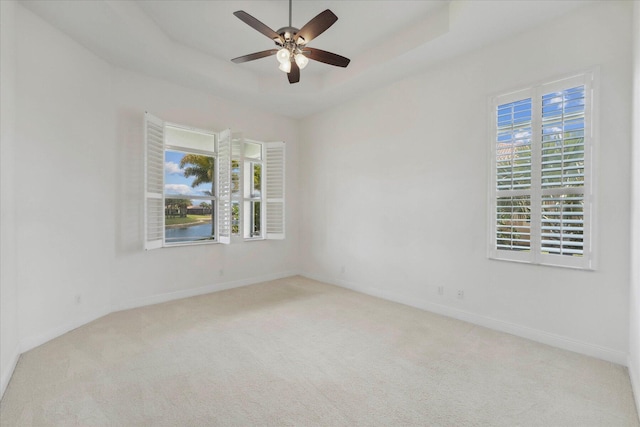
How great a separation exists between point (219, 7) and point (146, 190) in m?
2.39

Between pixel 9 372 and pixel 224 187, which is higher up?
pixel 224 187

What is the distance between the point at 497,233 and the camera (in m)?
3.35

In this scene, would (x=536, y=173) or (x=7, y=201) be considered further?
(x=536, y=173)

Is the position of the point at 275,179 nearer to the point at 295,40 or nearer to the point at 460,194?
the point at 295,40

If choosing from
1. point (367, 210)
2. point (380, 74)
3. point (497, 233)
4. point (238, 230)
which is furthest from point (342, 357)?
point (380, 74)

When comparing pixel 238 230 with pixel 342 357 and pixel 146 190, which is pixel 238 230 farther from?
pixel 342 357

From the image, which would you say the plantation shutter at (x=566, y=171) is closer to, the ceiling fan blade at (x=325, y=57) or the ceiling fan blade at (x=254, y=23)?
the ceiling fan blade at (x=325, y=57)

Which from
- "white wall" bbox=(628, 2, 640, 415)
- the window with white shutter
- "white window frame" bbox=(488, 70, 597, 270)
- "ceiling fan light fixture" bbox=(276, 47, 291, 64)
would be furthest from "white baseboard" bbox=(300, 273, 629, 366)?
"ceiling fan light fixture" bbox=(276, 47, 291, 64)

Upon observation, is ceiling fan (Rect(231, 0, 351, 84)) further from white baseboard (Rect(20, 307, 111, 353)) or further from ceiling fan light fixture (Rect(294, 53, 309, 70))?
white baseboard (Rect(20, 307, 111, 353))

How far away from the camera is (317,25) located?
250cm

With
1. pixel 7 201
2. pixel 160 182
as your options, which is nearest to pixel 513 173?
pixel 160 182

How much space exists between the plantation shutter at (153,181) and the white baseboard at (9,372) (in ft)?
5.17

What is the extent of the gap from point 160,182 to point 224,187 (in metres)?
0.91

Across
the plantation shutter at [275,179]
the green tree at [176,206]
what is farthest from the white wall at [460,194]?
the green tree at [176,206]
